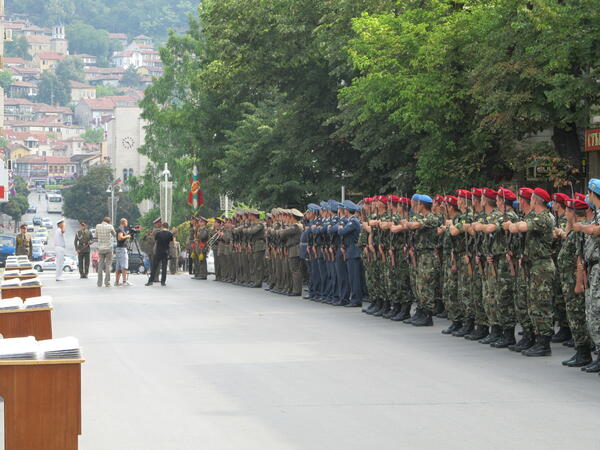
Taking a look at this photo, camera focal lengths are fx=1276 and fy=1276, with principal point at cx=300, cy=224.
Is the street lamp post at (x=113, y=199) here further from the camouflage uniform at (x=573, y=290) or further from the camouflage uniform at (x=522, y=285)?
the camouflage uniform at (x=573, y=290)

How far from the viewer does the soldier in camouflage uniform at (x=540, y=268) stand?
49.6 feet

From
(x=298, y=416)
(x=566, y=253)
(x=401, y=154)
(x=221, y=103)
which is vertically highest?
(x=221, y=103)

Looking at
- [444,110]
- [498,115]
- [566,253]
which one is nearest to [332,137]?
[444,110]

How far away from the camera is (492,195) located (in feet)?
54.7

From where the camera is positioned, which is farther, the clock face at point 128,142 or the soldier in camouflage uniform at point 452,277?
the clock face at point 128,142

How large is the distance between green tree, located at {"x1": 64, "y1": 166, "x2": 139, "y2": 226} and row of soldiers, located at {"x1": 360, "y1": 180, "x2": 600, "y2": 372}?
134407 mm

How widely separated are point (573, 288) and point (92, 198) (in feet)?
483

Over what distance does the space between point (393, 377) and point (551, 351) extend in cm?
327

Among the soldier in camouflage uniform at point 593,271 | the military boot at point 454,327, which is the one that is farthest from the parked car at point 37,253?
the soldier in camouflage uniform at point 593,271

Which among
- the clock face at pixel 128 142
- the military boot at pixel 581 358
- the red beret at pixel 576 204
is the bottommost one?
the military boot at pixel 581 358

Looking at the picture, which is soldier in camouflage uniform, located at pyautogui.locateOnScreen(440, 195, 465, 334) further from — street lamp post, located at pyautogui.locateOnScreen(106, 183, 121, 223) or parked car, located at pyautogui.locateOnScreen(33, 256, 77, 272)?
street lamp post, located at pyautogui.locateOnScreen(106, 183, 121, 223)

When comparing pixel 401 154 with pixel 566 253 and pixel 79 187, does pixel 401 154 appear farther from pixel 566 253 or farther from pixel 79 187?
pixel 79 187

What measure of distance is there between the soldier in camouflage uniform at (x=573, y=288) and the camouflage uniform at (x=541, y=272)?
0.77 metres

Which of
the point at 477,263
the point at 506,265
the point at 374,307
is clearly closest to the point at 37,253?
the point at 374,307
